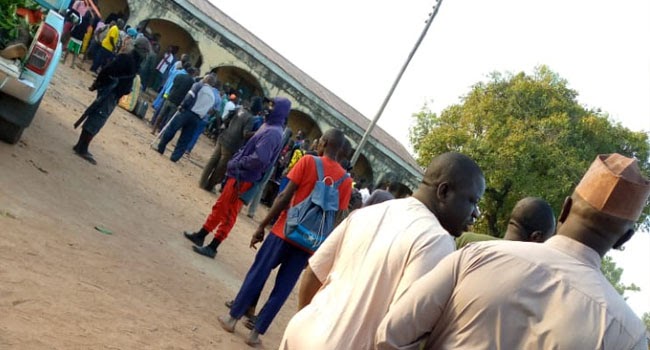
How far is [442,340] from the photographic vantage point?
210 centimetres

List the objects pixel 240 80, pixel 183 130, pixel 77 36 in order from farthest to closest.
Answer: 1. pixel 240 80
2. pixel 77 36
3. pixel 183 130

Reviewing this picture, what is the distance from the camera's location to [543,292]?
77.9 inches

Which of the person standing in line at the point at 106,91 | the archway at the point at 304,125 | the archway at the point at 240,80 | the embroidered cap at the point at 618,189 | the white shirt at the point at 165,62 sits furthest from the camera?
the archway at the point at 304,125

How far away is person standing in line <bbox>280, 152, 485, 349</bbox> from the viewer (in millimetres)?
2355

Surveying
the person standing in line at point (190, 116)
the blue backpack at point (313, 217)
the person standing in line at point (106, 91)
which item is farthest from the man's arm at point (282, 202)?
the person standing in line at point (190, 116)

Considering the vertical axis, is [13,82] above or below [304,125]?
above

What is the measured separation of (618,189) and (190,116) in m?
11.3

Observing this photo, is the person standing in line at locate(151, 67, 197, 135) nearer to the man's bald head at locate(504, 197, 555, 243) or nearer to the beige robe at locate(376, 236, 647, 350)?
the man's bald head at locate(504, 197, 555, 243)

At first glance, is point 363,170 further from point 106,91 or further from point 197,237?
point 197,237

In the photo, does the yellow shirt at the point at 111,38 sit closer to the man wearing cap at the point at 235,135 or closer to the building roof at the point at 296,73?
the man wearing cap at the point at 235,135

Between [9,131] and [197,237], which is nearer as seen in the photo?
[9,131]

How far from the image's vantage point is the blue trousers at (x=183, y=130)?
1276 centimetres

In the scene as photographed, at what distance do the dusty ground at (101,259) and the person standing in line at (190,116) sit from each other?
2086 mm

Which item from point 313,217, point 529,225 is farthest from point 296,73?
point 529,225
